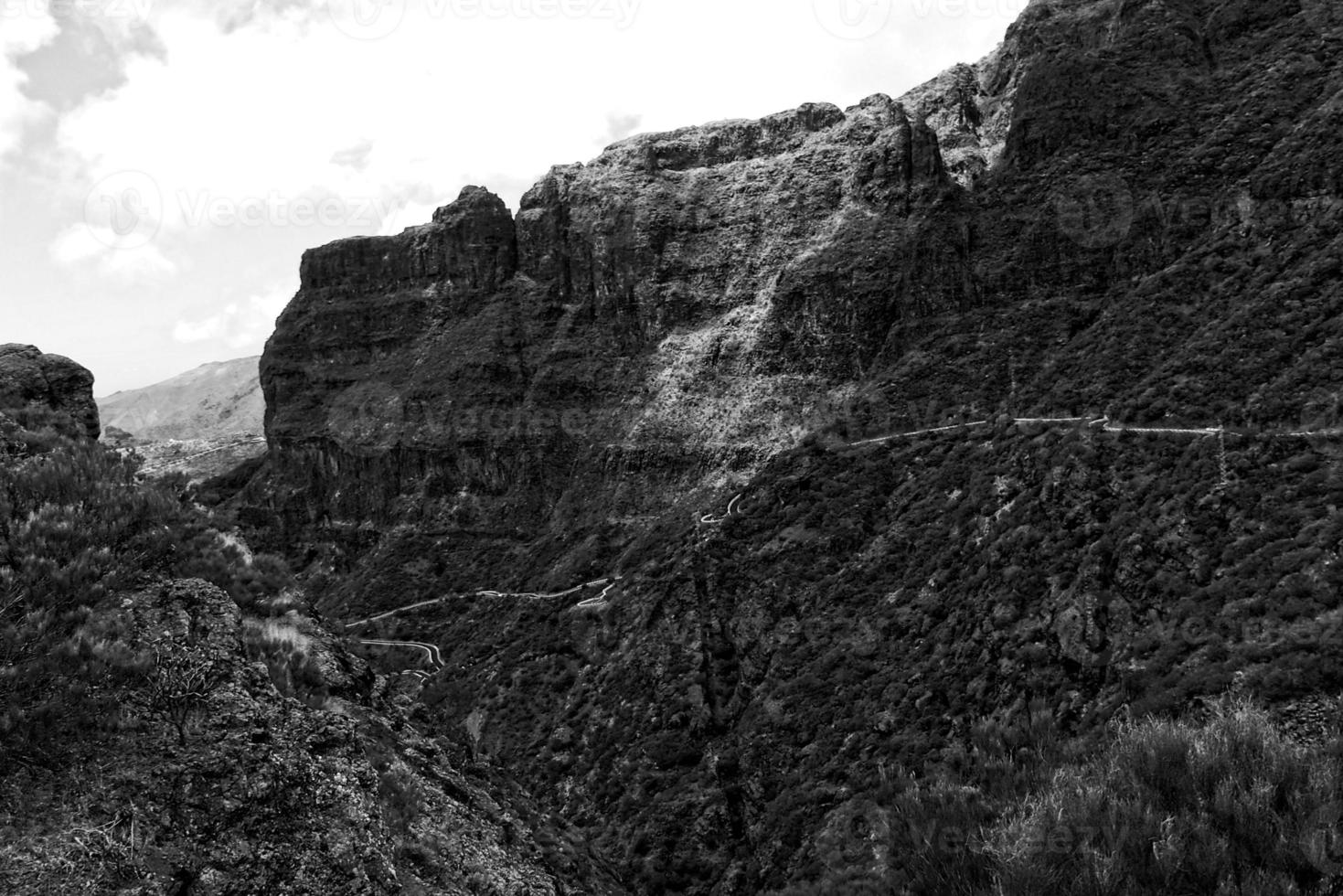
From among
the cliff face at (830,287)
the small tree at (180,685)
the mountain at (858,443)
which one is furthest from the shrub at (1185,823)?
the cliff face at (830,287)

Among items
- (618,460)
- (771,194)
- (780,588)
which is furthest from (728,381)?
(780,588)

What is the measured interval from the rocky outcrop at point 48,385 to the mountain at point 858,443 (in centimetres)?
839

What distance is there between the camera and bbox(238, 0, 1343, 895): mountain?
31078 millimetres

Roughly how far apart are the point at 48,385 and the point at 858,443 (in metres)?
61.2

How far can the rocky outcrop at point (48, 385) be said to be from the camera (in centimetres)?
1284

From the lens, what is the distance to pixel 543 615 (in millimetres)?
76375

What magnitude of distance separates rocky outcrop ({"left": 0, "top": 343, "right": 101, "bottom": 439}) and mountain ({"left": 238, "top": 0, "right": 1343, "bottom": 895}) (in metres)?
8.39

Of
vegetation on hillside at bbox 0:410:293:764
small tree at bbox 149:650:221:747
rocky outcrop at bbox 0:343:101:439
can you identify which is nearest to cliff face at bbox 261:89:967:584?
rocky outcrop at bbox 0:343:101:439

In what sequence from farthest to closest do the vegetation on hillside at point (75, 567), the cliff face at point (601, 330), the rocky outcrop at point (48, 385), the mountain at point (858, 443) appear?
1. the cliff face at point (601, 330)
2. the mountain at point (858, 443)
3. the rocky outcrop at point (48, 385)
4. the vegetation on hillside at point (75, 567)

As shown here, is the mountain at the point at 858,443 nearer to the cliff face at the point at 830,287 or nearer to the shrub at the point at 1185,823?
the cliff face at the point at 830,287

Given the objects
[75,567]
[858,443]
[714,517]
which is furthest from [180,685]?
[714,517]

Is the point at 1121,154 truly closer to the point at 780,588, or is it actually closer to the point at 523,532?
the point at 780,588

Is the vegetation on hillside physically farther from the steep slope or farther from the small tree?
the small tree

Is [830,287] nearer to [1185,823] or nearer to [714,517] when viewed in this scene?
[714,517]
